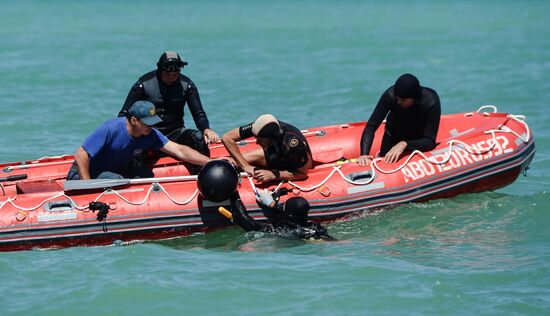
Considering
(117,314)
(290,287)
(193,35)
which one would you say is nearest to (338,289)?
(290,287)

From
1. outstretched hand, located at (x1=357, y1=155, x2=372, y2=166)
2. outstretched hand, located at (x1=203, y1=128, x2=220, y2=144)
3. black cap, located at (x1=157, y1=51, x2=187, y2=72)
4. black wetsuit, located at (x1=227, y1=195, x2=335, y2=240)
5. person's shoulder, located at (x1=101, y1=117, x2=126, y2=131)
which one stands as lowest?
black wetsuit, located at (x1=227, y1=195, x2=335, y2=240)

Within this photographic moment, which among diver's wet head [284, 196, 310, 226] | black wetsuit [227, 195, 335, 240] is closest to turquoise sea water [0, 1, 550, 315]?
black wetsuit [227, 195, 335, 240]

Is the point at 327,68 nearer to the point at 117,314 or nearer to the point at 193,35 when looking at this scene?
the point at 193,35

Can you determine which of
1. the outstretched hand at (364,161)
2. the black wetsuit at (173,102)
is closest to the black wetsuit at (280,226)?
the outstretched hand at (364,161)

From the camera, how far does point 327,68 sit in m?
19.6

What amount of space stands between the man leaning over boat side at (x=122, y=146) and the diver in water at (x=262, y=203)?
1.60ft

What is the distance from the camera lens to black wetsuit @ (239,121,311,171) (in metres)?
8.18

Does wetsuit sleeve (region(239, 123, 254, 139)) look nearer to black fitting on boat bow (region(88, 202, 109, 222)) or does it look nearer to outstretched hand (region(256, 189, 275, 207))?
outstretched hand (region(256, 189, 275, 207))

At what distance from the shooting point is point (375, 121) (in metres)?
8.99

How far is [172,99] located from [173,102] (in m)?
0.03

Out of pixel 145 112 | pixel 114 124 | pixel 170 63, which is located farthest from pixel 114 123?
pixel 170 63

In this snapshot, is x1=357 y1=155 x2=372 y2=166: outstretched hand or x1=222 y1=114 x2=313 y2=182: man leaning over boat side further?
x1=357 y1=155 x2=372 y2=166: outstretched hand

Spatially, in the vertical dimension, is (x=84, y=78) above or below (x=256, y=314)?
above

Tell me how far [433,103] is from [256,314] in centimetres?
316
